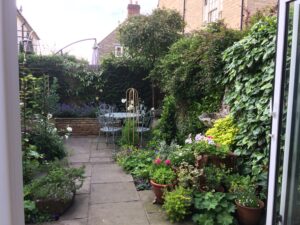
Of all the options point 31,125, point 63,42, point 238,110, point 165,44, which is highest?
point 63,42

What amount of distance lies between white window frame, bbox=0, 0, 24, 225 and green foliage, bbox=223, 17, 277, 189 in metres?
2.81

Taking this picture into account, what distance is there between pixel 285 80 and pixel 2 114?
198 cm

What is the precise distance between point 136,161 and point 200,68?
1.94 meters

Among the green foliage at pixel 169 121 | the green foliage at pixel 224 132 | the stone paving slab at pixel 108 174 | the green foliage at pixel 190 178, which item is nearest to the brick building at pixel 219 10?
the green foliage at pixel 169 121

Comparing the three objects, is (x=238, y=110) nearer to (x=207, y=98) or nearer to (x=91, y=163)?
(x=207, y=98)

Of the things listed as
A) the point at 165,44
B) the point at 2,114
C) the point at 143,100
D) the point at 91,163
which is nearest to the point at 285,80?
the point at 2,114

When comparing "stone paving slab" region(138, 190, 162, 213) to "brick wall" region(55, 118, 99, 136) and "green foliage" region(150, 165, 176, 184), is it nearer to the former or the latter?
"green foliage" region(150, 165, 176, 184)

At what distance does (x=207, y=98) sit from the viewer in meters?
4.84

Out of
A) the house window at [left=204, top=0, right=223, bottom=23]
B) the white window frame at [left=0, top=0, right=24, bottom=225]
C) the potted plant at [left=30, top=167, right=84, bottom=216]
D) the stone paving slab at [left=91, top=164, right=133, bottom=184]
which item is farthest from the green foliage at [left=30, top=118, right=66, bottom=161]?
the house window at [left=204, top=0, right=223, bottom=23]

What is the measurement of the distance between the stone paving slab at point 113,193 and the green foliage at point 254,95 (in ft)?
4.79

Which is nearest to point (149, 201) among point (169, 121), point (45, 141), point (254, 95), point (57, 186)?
point (57, 186)

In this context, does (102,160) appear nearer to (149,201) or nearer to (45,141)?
(45,141)

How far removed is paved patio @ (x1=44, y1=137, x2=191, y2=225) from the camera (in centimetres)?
296

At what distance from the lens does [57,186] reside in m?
3.21
